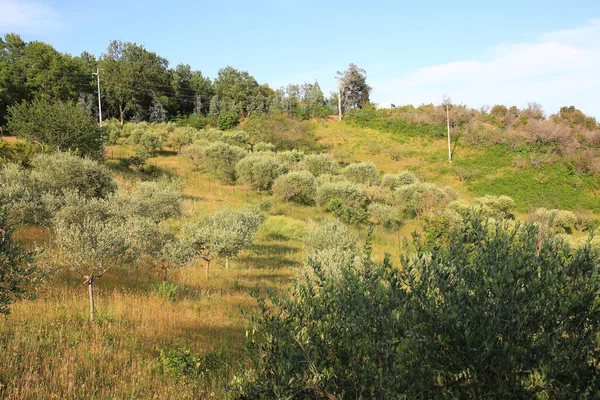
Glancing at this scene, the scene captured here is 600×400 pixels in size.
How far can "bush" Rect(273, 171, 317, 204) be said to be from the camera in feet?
134

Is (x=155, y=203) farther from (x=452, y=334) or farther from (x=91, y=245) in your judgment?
(x=452, y=334)

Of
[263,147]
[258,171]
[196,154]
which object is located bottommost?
[258,171]

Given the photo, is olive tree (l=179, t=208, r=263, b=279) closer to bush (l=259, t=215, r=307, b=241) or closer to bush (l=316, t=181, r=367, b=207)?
bush (l=259, t=215, r=307, b=241)

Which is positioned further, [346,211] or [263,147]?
[263,147]

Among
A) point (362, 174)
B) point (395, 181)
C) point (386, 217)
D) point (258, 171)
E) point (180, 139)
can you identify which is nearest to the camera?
point (386, 217)

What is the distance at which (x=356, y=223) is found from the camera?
36250mm

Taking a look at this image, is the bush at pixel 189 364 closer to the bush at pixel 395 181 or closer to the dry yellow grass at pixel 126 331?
the dry yellow grass at pixel 126 331

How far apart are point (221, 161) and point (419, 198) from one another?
2470cm

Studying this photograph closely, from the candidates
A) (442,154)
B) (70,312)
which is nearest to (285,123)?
(442,154)

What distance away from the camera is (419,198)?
3953 cm

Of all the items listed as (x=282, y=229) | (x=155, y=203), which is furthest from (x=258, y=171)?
(x=155, y=203)

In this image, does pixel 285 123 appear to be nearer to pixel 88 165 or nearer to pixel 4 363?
pixel 88 165

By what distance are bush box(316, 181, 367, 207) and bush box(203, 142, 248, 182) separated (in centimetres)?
1341

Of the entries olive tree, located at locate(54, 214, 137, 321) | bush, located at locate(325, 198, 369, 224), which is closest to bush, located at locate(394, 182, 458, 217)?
bush, located at locate(325, 198, 369, 224)
